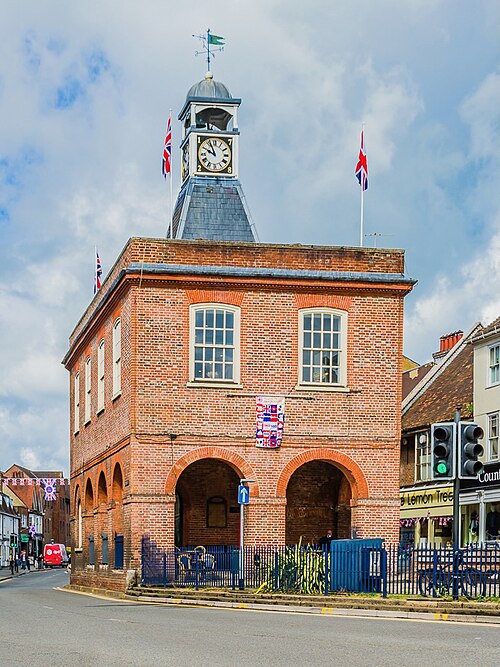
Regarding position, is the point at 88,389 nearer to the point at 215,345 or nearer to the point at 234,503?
the point at 234,503

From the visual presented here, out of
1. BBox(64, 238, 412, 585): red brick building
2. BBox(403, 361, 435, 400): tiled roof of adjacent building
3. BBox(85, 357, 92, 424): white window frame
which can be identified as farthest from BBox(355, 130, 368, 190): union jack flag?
BBox(403, 361, 435, 400): tiled roof of adjacent building

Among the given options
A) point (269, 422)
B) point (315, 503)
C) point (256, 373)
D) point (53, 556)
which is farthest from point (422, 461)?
point (53, 556)

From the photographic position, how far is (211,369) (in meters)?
32.6

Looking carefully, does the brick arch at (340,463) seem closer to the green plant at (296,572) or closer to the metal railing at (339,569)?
the metal railing at (339,569)

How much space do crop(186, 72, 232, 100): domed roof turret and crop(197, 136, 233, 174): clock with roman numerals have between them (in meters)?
1.38

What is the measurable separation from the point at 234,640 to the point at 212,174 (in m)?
23.5

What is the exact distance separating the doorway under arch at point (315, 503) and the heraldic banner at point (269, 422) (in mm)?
3665

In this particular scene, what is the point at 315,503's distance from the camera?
36.2 metres

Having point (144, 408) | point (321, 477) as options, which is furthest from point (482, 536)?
point (144, 408)

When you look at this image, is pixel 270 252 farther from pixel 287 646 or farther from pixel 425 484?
pixel 425 484

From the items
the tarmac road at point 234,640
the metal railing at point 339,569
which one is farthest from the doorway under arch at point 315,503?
the tarmac road at point 234,640

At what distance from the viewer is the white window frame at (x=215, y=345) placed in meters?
32.4

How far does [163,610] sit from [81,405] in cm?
1968

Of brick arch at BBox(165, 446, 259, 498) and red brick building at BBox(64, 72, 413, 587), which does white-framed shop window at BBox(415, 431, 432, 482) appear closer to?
red brick building at BBox(64, 72, 413, 587)
